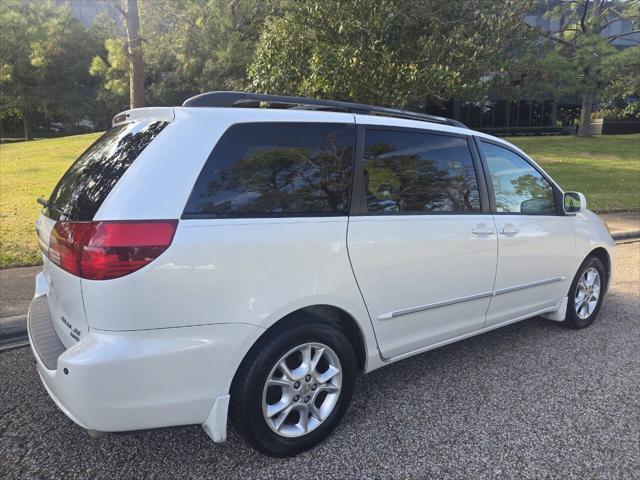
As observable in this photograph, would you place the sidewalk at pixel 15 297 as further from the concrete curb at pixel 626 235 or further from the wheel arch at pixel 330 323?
the concrete curb at pixel 626 235

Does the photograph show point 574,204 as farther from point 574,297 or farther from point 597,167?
point 597,167

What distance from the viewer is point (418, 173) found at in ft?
10.6

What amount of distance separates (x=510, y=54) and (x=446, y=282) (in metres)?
8.60

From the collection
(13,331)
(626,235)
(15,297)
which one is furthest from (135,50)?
(626,235)

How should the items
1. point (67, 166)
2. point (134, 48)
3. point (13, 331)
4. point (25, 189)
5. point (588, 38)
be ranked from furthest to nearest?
point (588, 38), point (67, 166), point (25, 189), point (134, 48), point (13, 331)

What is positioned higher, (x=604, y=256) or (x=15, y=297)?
(x=604, y=256)

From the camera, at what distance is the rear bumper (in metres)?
2.14

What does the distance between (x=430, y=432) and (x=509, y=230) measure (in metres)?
1.59

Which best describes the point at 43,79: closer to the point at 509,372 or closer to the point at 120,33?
Answer: the point at 120,33

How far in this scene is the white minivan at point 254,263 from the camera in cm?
217

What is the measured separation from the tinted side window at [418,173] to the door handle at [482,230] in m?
0.13

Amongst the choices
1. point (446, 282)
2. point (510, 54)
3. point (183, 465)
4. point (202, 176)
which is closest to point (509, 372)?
point (446, 282)

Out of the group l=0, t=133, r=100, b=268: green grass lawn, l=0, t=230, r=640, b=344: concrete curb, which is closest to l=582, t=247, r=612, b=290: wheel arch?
l=0, t=230, r=640, b=344: concrete curb

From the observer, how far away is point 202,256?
7.35 feet
